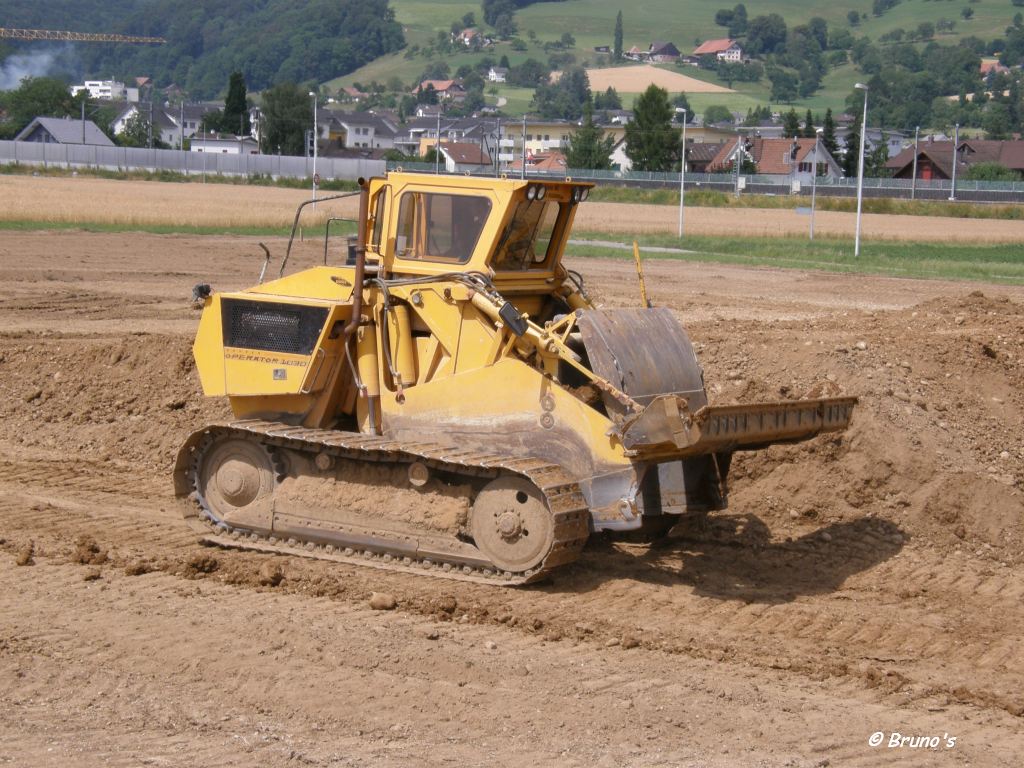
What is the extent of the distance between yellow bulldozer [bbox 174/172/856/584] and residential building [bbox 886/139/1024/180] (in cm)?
9668

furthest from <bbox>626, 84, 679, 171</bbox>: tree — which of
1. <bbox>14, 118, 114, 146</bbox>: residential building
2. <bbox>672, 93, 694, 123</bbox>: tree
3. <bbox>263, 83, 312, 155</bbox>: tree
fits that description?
<bbox>14, 118, 114, 146</bbox>: residential building

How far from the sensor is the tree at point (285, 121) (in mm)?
104938

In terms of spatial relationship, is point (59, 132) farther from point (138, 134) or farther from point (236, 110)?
point (236, 110)

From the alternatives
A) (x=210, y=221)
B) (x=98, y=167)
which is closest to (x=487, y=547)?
(x=210, y=221)

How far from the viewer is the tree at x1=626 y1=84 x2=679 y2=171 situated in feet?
313

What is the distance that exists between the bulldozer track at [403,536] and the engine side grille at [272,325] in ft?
2.02

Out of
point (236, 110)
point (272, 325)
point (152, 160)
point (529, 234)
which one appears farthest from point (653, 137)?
point (272, 325)

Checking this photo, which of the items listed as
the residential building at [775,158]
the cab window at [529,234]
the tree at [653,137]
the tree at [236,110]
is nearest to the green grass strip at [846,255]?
the cab window at [529,234]

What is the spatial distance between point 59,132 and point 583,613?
108 m

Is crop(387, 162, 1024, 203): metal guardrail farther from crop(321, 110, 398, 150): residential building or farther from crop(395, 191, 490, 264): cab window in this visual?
crop(321, 110, 398, 150): residential building

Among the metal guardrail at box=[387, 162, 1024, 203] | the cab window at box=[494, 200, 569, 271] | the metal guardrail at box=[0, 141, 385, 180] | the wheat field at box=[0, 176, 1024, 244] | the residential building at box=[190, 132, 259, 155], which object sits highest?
the residential building at box=[190, 132, 259, 155]

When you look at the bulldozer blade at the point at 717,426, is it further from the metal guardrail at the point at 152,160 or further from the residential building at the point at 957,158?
the residential building at the point at 957,158

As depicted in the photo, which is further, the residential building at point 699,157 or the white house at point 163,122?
the white house at point 163,122

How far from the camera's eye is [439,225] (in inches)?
404
